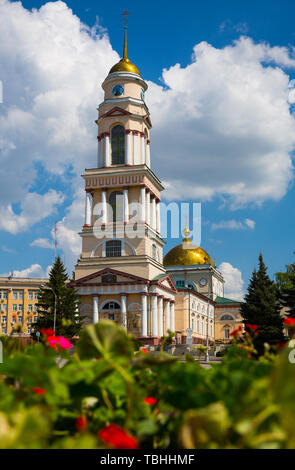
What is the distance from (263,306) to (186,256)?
120ft

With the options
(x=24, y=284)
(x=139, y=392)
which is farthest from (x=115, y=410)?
(x=24, y=284)

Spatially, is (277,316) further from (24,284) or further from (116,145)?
(24,284)

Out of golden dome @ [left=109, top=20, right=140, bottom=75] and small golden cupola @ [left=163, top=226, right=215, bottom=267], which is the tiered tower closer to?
golden dome @ [left=109, top=20, right=140, bottom=75]

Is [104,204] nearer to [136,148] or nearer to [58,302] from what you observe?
[136,148]

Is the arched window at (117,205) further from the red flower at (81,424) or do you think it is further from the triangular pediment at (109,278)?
the red flower at (81,424)

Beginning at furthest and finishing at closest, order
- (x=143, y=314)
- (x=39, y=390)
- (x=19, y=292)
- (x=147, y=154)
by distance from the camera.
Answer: (x=19, y=292) < (x=147, y=154) < (x=143, y=314) < (x=39, y=390)

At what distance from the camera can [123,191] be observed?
2030 inches

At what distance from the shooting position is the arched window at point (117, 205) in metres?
51.1

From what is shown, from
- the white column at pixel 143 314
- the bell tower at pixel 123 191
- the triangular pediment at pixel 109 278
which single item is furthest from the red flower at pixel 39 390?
the bell tower at pixel 123 191

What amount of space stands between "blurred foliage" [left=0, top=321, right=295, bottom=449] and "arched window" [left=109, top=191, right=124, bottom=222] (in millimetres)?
48944

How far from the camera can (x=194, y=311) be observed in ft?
208

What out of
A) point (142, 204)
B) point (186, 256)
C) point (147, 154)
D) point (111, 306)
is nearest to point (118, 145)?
point (147, 154)

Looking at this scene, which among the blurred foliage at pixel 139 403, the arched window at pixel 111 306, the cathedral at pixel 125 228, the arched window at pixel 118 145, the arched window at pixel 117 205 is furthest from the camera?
the arched window at pixel 118 145
